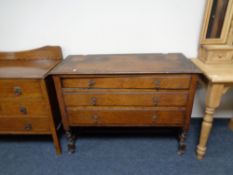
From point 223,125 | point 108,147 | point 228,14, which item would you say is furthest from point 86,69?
point 223,125

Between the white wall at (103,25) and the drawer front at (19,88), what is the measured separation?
529 mm

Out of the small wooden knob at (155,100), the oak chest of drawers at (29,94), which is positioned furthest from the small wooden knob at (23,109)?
the small wooden knob at (155,100)

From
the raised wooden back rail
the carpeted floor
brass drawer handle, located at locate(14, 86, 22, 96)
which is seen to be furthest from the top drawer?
the carpeted floor

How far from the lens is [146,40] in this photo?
1670 millimetres

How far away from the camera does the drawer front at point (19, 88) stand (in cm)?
135

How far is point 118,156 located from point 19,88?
104cm

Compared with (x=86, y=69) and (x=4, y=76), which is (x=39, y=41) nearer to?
(x=4, y=76)

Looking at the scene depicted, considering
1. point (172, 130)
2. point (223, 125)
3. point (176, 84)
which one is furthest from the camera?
point (223, 125)

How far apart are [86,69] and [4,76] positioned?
2.06 ft

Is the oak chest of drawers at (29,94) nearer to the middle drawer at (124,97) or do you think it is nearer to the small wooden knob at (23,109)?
the small wooden knob at (23,109)

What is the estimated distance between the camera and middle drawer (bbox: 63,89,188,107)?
1346mm

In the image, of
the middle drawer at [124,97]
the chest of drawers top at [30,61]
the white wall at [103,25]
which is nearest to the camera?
the middle drawer at [124,97]

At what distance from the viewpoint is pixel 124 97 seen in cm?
137

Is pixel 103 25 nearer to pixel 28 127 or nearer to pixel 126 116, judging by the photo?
pixel 126 116
